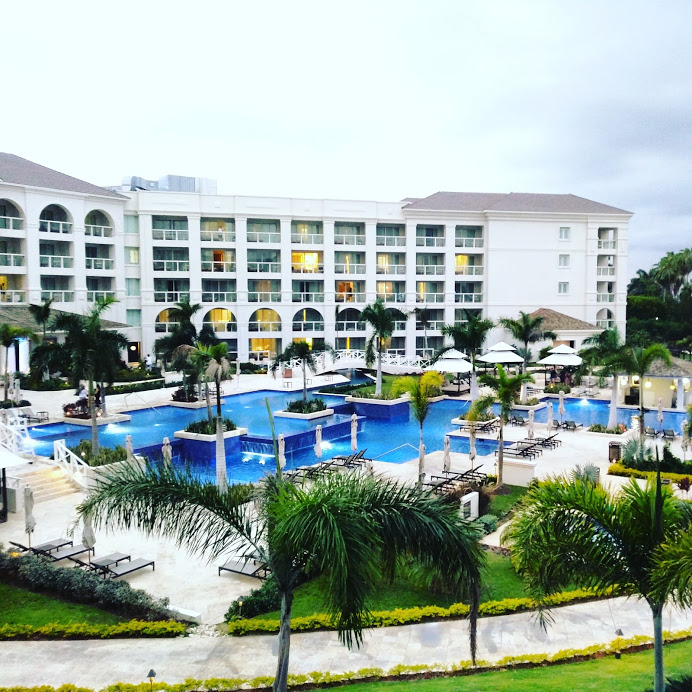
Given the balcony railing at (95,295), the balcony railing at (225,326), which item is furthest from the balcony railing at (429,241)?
the balcony railing at (95,295)

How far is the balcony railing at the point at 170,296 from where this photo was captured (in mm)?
45969

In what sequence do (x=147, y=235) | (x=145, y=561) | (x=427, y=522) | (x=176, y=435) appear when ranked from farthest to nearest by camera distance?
(x=147, y=235)
(x=176, y=435)
(x=145, y=561)
(x=427, y=522)

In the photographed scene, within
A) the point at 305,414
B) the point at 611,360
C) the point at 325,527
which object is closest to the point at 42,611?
the point at 325,527

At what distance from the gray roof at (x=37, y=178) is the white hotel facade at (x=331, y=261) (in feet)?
0.68

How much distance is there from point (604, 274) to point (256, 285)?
28.5m

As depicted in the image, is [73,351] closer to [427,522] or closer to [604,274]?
[427,522]

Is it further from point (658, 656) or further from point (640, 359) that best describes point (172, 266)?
point (658, 656)

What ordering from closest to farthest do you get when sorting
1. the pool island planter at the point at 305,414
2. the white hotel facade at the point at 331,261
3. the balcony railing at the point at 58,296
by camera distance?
the pool island planter at the point at 305,414 < the balcony railing at the point at 58,296 < the white hotel facade at the point at 331,261

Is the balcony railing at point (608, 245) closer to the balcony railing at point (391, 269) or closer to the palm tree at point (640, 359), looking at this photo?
the balcony railing at point (391, 269)

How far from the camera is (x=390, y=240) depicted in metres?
50.6

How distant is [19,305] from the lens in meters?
38.6

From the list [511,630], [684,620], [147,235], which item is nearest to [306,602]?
[511,630]

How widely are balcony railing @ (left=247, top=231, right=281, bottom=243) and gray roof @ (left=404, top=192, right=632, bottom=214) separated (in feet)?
35.3

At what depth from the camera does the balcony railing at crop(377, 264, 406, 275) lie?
5031 centimetres
